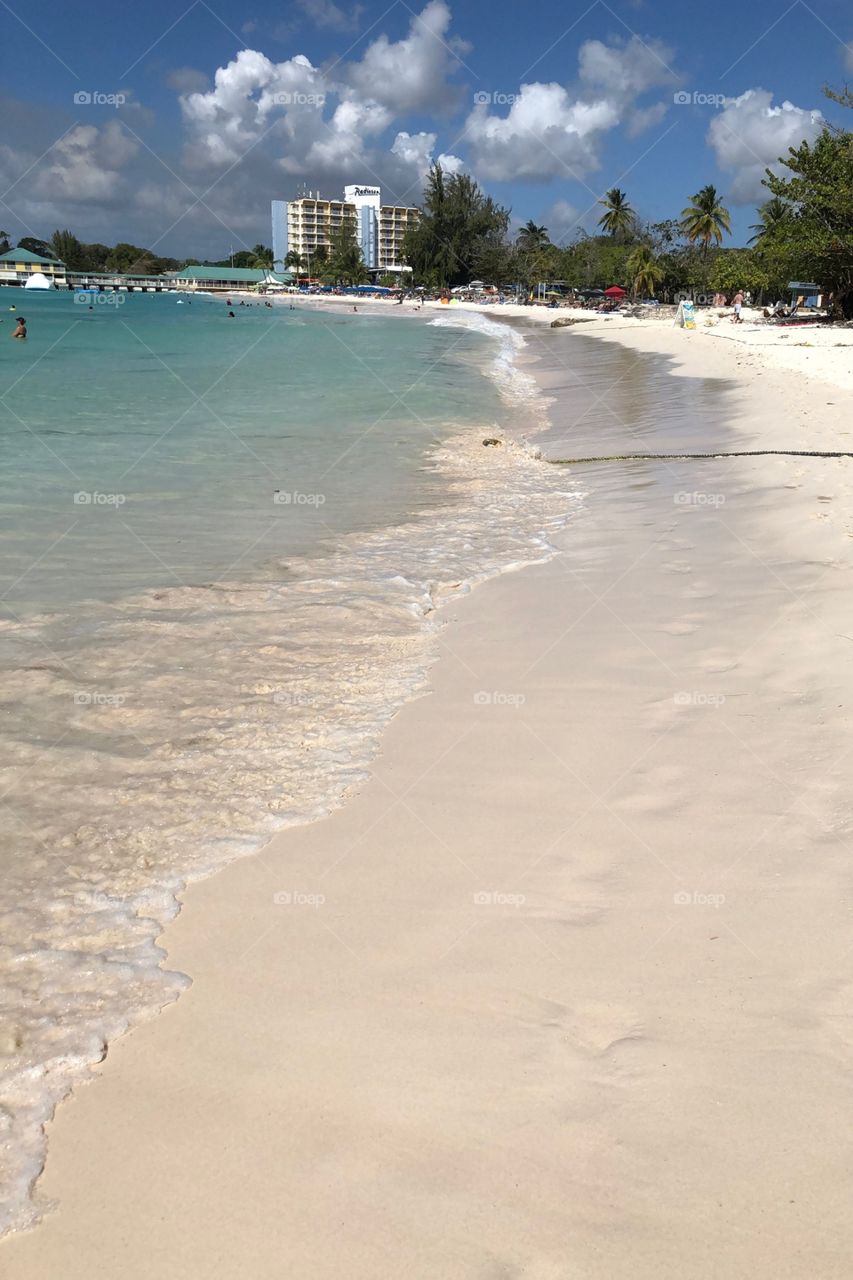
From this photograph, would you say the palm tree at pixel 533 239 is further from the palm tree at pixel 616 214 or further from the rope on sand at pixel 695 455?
the rope on sand at pixel 695 455

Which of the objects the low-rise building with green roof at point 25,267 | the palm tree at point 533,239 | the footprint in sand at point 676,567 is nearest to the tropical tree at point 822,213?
the footprint in sand at point 676,567

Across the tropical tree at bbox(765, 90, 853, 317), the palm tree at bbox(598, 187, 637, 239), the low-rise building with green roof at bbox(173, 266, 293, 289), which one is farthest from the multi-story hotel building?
the tropical tree at bbox(765, 90, 853, 317)

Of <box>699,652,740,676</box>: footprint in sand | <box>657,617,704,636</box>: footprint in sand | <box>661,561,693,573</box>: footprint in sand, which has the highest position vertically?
<box>661,561,693,573</box>: footprint in sand
